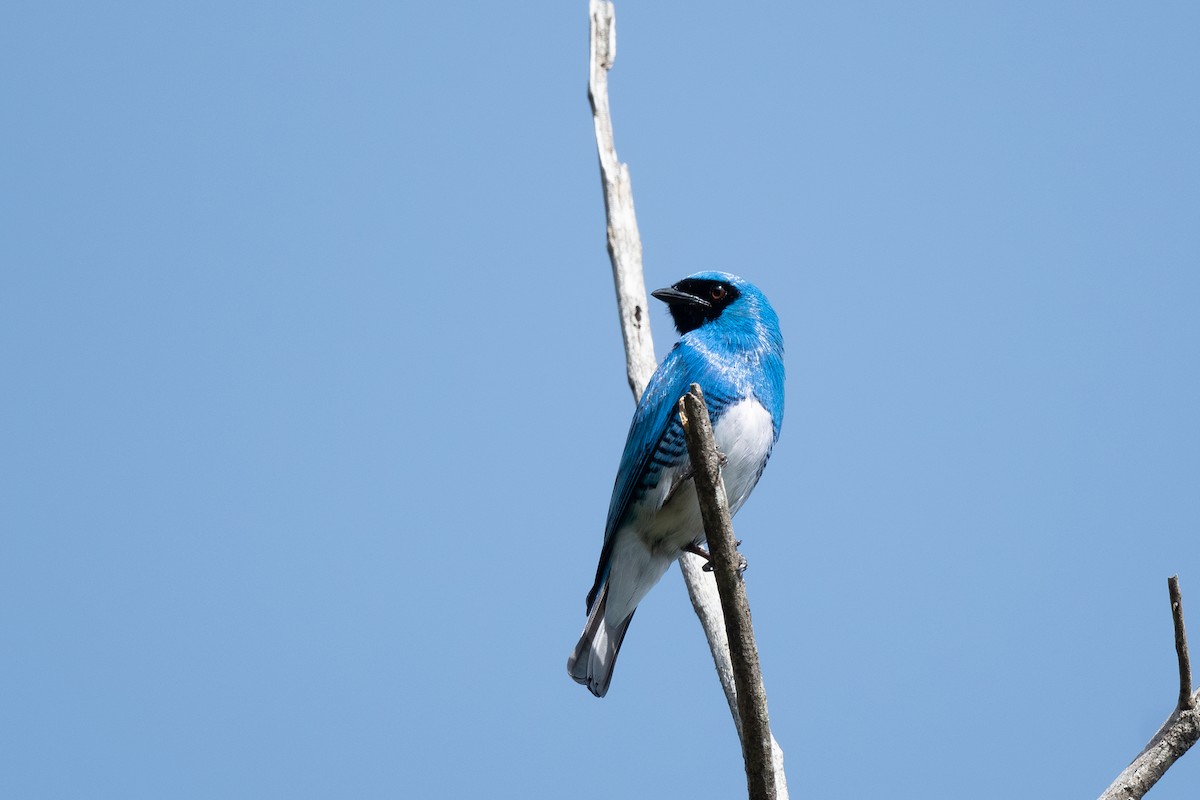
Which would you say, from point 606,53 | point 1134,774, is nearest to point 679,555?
point 1134,774

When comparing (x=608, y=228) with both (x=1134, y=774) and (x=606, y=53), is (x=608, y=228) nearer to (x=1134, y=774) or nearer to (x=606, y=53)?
(x=606, y=53)

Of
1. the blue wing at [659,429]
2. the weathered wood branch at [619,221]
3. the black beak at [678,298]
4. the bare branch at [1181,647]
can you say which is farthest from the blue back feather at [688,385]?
the bare branch at [1181,647]

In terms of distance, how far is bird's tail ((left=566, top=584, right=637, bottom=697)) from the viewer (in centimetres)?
559

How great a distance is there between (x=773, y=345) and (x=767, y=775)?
110 inches

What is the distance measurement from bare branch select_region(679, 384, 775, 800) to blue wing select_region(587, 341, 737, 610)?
175 cm

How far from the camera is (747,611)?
11.5ft

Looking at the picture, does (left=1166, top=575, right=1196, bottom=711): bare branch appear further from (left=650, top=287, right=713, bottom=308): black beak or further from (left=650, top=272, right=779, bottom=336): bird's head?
(left=650, top=287, right=713, bottom=308): black beak

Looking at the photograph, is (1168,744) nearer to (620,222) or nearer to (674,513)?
(674,513)

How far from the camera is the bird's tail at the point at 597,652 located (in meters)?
5.59

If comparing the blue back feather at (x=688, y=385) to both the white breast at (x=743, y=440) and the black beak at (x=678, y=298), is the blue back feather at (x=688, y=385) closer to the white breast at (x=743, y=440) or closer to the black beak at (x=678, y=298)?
the white breast at (x=743, y=440)

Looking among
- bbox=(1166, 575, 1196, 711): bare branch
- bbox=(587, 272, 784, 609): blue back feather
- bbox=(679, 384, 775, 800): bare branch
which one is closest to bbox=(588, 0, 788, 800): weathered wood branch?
bbox=(587, 272, 784, 609): blue back feather

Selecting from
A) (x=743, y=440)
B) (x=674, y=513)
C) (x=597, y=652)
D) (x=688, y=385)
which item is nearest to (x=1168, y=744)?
(x=743, y=440)

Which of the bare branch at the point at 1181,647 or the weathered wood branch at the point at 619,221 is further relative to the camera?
the weathered wood branch at the point at 619,221

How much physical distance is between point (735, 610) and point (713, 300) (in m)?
2.93
